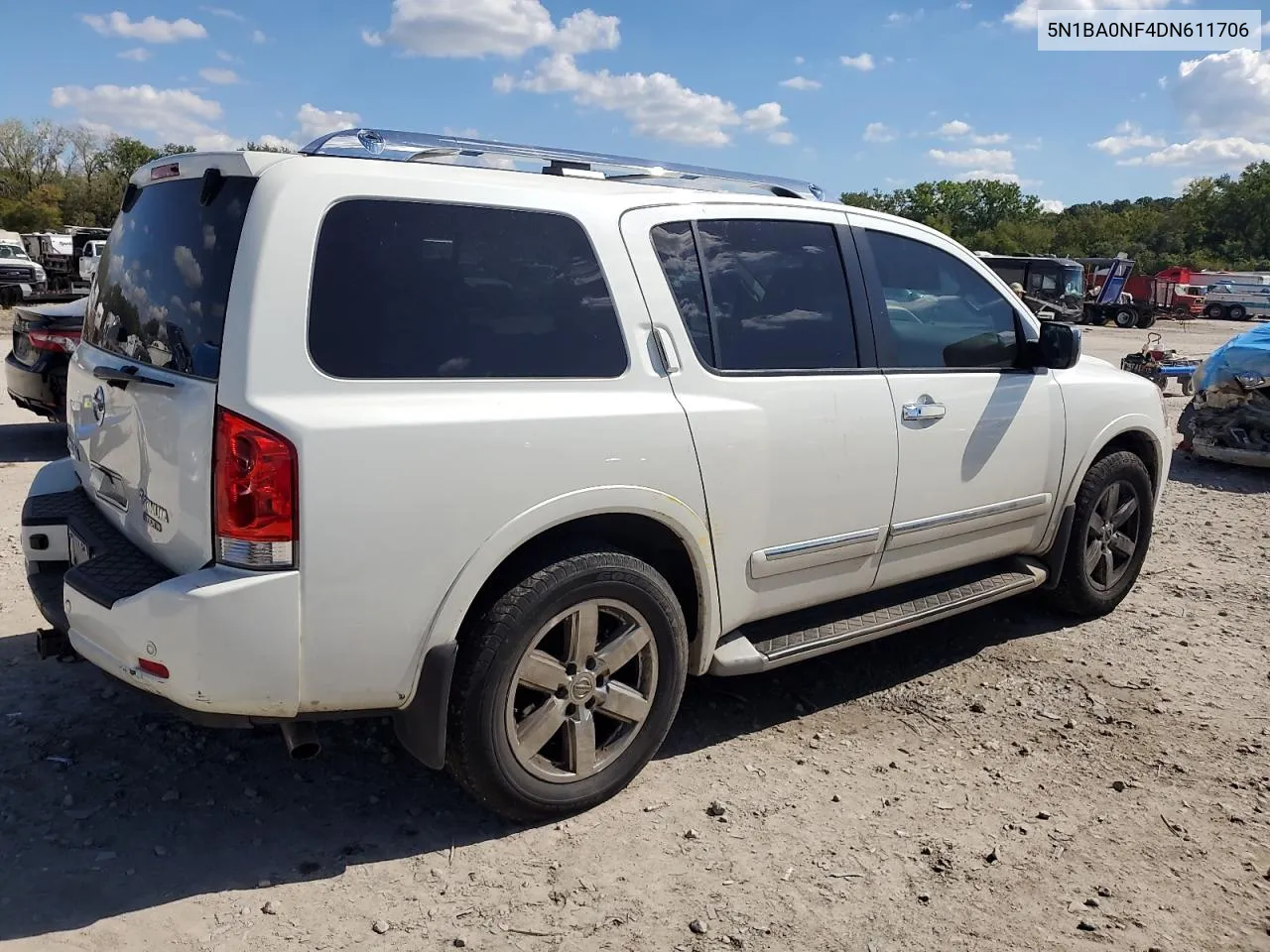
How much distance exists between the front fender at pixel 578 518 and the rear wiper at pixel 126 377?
38.6 inches

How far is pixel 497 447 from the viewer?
9.29 feet

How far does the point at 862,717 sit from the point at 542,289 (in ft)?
7.14

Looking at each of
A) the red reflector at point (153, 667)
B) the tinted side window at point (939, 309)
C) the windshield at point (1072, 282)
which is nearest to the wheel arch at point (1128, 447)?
the tinted side window at point (939, 309)

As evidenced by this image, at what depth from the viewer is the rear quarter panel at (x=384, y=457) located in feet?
8.52

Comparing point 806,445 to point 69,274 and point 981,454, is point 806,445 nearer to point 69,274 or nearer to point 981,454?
point 981,454

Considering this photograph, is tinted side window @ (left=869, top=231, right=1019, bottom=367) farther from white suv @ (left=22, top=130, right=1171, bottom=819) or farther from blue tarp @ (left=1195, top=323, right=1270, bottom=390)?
blue tarp @ (left=1195, top=323, right=1270, bottom=390)

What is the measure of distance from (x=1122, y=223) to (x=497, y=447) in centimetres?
9300

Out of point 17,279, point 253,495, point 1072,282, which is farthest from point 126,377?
point 1072,282

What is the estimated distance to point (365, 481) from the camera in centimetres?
262

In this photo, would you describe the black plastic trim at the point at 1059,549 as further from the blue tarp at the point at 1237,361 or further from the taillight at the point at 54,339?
the taillight at the point at 54,339

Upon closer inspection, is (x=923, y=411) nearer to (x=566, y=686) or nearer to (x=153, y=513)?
(x=566, y=686)

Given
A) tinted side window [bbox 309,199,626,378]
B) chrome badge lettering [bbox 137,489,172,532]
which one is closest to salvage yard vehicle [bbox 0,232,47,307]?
chrome badge lettering [bbox 137,489,172,532]

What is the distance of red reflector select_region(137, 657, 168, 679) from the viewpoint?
8.64 ft

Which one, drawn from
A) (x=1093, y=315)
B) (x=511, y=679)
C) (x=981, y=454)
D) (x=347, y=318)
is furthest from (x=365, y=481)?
(x=1093, y=315)
